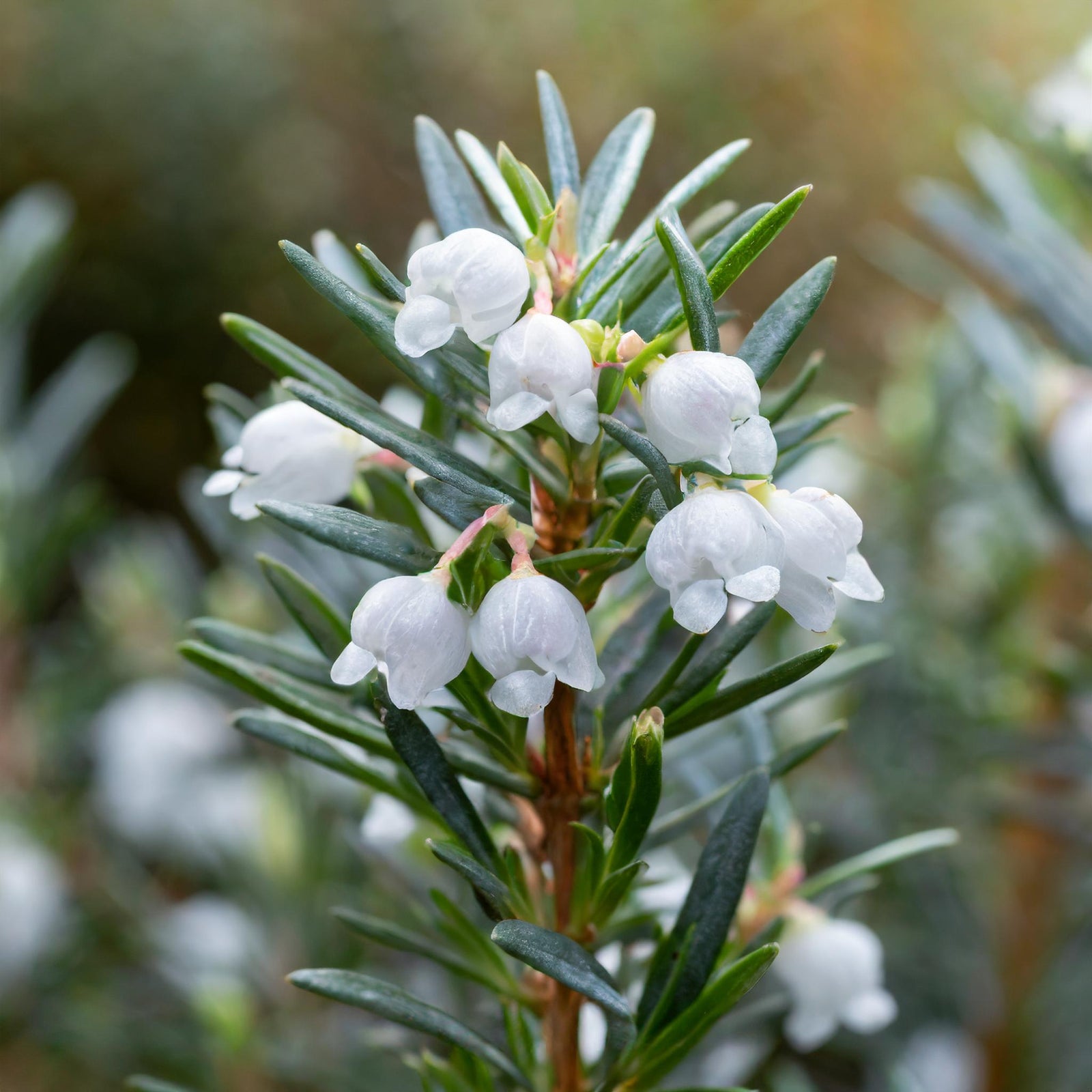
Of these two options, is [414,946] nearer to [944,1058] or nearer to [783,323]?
[783,323]

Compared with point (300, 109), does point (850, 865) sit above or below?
below

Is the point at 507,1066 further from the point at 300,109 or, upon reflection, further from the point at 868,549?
the point at 300,109

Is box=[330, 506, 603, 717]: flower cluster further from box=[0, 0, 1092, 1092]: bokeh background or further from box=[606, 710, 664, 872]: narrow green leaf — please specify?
box=[0, 0, 1092, 1092]: bokeh background

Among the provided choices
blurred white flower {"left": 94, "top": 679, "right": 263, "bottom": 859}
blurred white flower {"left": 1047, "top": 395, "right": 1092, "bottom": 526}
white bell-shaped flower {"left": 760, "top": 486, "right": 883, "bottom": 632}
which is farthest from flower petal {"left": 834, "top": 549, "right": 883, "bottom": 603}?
blurred white flower {"left": 94, "top": 679, "right": 263, "bottom": 859}

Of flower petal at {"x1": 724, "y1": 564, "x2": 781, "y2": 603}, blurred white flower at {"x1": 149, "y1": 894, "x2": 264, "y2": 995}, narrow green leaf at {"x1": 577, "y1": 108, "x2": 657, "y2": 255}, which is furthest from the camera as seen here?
blurred white flower at {"x1": 149, "y1": 894, "x2": 264, "y2": 995}

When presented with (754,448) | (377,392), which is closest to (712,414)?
(754,448)

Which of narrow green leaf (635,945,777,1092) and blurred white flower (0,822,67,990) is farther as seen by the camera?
blurred white flower (0,822,67,990)

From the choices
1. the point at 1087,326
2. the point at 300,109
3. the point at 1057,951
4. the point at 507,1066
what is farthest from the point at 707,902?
the point at 300,109
